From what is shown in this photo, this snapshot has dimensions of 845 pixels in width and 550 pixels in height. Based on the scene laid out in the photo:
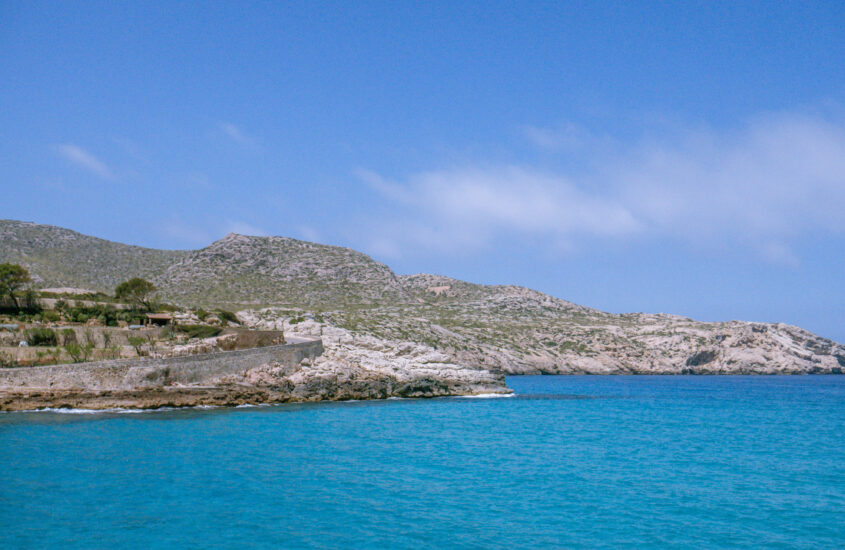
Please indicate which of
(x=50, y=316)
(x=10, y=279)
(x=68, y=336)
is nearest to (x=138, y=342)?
(x=68, y=336)

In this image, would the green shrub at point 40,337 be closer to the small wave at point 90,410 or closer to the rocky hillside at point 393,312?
the small wave at point 90,410

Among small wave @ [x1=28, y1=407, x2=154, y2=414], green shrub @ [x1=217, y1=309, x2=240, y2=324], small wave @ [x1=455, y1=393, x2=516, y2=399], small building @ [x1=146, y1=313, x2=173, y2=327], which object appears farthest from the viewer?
green shrub @ [x1=217, y1=309, x2=240, y2=324]

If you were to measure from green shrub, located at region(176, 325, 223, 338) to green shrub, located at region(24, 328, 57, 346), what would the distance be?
28.4 ft

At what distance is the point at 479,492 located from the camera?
17188 mm

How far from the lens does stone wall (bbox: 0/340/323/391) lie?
32.8 meters

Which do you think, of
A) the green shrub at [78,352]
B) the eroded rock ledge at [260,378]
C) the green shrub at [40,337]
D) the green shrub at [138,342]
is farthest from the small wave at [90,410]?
the green shrub at [40,337]

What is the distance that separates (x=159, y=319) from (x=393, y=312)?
3478cm

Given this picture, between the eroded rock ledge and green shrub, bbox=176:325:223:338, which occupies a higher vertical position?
green shrub, bbox=176:325:223:338

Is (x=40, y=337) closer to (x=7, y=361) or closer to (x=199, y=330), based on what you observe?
(x=7, y=361)

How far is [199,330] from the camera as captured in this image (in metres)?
46.8

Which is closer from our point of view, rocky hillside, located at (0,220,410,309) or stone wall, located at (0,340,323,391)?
stone wall, located at (0,340,323,391)

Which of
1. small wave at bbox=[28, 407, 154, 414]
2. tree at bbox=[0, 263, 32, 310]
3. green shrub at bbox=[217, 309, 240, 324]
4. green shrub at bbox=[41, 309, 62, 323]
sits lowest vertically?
small wave at bbox=[28, 407, 154, 414]

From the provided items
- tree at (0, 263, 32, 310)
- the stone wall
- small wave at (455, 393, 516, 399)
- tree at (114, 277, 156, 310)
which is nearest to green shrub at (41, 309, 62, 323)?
tree at (0, 263, 32, 310)

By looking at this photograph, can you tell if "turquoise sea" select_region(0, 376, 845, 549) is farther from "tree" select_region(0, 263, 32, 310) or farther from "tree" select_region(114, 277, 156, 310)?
"tree" select_region(114, 277, 156, 310)
